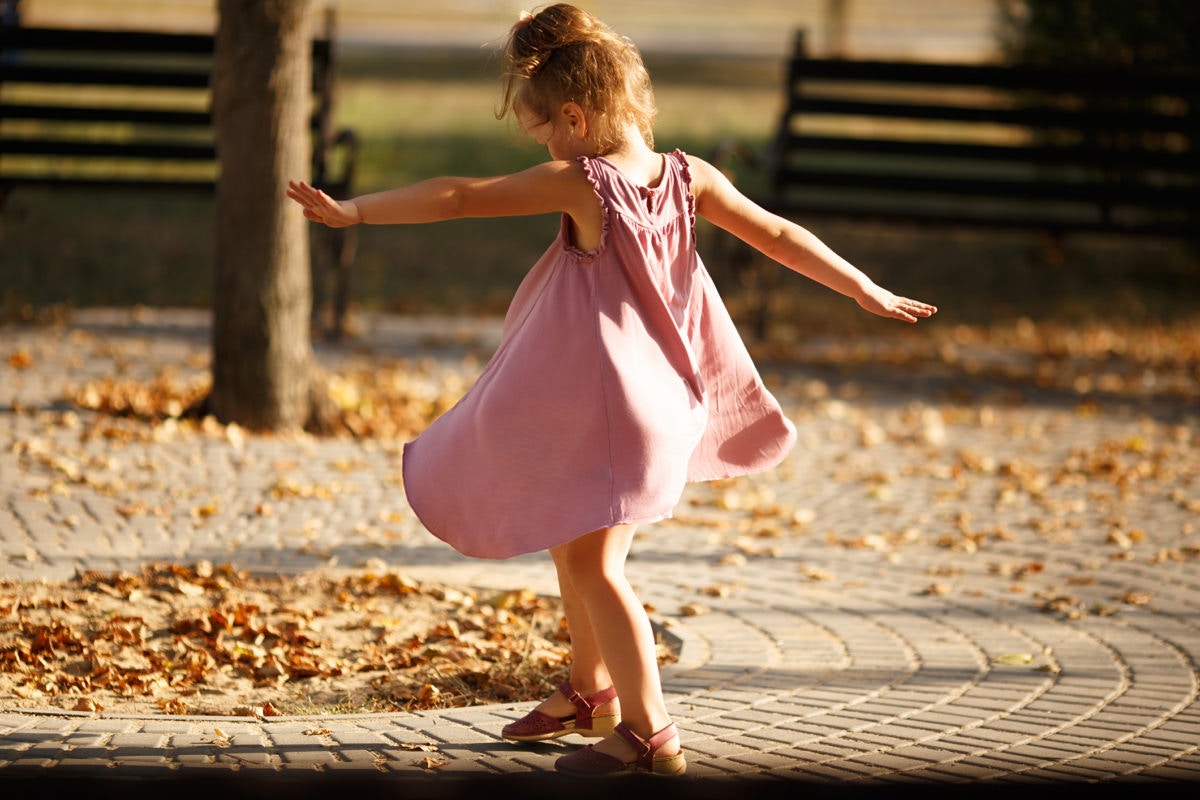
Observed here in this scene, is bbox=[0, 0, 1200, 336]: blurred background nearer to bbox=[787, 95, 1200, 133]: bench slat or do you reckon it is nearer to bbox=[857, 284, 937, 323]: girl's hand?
bbox=[787, 95, 1200, 133]: bench slat

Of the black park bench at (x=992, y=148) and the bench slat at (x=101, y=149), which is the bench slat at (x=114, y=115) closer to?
the bench slat at (x=101, y=149)

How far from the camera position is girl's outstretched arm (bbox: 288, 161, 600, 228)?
3.19 meters

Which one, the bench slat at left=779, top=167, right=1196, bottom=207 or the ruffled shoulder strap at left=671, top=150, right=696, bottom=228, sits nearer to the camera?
the ruffled shoulder strap at left=671, top=150, right=696, bottom=228

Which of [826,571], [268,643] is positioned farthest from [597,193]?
[826,571]

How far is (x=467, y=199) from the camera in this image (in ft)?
10.6

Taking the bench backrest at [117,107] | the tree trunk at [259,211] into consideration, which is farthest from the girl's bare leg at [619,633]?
the bench backrest at [117,107]

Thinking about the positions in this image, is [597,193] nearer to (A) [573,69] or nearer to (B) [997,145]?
(A) [573,69]

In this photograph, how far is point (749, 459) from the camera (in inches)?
143

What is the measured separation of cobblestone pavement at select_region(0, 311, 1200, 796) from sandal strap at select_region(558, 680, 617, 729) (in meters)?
0.13

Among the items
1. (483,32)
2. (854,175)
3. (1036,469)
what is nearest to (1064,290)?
(854,175)

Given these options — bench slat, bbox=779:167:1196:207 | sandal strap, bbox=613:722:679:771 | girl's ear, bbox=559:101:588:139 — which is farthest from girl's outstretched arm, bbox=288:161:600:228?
bench slat, bbox=779:167:1196:207

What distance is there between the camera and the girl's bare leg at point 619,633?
3227mm

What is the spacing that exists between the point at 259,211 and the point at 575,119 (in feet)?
12.8

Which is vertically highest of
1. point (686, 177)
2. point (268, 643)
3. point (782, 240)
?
point (686, 177)
